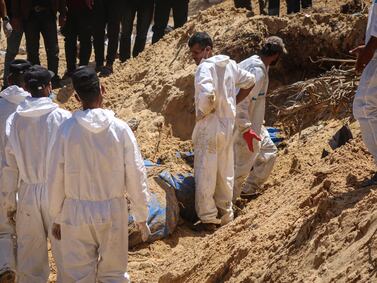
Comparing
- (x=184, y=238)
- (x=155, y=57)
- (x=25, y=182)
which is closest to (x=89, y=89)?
(x=25, y=182)

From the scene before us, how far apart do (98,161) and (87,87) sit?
1.59 feet

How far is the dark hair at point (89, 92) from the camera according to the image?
614 centimetres

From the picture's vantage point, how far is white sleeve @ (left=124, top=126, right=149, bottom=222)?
616 centimetres

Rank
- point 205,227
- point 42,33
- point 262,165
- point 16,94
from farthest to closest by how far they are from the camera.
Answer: point 42,33 → point 262,165 → point 205,227 → point 16,94

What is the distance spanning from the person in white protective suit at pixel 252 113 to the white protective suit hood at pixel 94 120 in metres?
2.89

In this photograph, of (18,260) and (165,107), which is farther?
(165,107)

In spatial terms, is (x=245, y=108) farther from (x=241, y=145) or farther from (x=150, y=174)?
(x=150, y=174)

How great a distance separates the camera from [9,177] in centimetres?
706

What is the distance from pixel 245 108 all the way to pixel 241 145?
432mm

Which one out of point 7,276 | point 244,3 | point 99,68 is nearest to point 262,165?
point 7,276

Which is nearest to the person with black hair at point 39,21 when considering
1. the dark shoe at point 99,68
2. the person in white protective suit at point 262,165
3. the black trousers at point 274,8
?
the dark shoe at point 99,68

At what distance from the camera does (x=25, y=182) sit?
23.2 ft

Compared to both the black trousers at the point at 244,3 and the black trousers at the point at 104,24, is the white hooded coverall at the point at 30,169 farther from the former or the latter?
the black trousers at the point at 244,3

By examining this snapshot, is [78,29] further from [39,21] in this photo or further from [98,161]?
[98,161]
